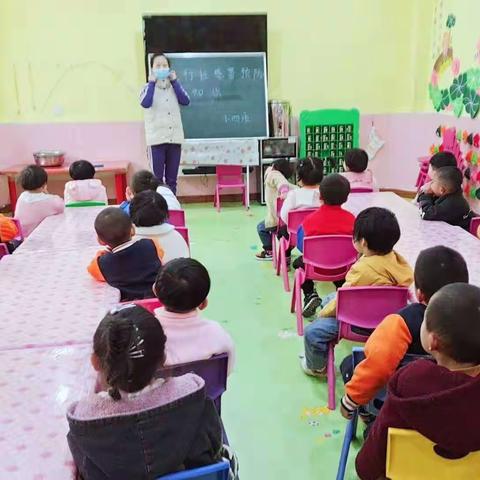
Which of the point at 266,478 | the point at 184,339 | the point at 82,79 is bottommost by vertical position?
the point at 266,478

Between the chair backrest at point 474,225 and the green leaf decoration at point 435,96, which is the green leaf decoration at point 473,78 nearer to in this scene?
the green leaf decoration at point 435,96

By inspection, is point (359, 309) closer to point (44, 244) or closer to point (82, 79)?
point (44, 244)

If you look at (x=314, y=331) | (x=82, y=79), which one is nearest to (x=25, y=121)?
(x=82, y=79)

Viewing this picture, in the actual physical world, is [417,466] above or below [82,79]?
below

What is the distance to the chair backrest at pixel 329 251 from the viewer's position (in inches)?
108

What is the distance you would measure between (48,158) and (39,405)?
5036 millimetres

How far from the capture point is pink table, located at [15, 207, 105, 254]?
2.72 metres

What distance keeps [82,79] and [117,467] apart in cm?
566

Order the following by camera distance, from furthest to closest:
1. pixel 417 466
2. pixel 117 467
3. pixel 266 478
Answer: pixel 266 478, pixel 417 466, pixel 117 467

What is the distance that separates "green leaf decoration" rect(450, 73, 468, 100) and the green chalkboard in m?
2.00

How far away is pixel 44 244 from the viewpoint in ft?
9.07

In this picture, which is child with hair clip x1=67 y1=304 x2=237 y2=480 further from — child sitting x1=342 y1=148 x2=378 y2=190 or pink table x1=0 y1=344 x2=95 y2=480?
child sitting x1=342 y1=148 x2=378 y2=190

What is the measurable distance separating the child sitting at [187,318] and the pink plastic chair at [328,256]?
122 cm

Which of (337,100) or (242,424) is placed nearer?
(242,424)
